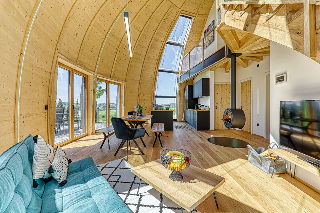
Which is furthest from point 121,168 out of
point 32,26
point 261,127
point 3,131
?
point 261,127

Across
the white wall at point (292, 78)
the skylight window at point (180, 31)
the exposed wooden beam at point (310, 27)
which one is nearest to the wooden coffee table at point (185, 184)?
the exposed wooden beam at point (310, 27)

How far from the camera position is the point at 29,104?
2.96 meters

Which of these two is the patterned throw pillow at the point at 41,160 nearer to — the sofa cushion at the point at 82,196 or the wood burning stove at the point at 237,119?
the sofa cushion at the point at 82,196

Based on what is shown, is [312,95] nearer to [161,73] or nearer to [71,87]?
[71,87]

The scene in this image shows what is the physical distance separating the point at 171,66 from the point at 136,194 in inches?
356

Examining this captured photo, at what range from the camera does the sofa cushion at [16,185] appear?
810 millimetres

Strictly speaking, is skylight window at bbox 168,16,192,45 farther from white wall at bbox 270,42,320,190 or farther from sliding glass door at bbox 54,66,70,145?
white wall at bbox 270,42,320,190

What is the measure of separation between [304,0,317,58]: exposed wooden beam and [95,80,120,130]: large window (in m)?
6.11

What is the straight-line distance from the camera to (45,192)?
140 cm

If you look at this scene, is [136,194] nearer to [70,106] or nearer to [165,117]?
[70,106]

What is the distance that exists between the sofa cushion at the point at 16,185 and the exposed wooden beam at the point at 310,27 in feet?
8.14

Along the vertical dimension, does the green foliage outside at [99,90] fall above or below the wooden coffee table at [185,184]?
above

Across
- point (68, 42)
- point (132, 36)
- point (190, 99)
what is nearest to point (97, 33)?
point (68, 42)

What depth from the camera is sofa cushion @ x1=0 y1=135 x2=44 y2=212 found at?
0.81 meters
